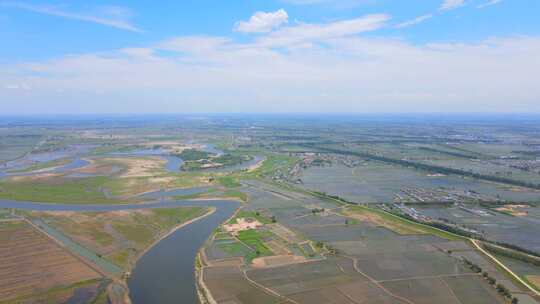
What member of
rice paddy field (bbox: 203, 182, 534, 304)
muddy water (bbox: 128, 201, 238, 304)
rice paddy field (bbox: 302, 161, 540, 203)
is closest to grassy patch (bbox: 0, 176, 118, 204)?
muddy water (bbox: 128, 201, 238, 304)

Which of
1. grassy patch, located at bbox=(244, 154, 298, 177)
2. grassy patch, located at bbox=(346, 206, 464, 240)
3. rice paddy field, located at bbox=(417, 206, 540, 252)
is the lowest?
rice paddy field, located at bbox=(417, 206, 540, 252)

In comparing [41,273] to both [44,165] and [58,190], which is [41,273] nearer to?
[58,190]

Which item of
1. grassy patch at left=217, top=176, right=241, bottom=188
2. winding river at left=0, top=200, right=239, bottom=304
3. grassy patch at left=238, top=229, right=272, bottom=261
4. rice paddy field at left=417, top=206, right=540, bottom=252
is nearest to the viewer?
winding river at left=0, top=200, right=239, bottom=304

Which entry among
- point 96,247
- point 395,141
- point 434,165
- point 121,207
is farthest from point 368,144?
point 96,247

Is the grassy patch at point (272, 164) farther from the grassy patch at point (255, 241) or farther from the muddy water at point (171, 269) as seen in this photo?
the grassy patch at point (255, 241)

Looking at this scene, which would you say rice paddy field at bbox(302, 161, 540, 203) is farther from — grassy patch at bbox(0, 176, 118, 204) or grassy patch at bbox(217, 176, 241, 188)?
grassy patch at bbox(0, 176, 118, 204)

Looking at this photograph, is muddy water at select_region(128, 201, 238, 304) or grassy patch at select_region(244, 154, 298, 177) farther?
grassy patch at select_region(244, 154, 298, 177)

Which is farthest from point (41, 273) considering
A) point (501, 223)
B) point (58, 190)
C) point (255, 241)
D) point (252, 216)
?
point (501, 223)

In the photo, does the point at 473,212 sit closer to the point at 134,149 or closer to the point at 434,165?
the point at 434,165
